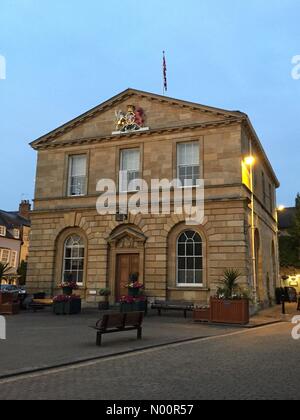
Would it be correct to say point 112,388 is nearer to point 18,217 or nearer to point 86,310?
point 86,310

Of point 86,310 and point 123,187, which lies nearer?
point 86,310

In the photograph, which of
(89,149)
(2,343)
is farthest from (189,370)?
(89,149)

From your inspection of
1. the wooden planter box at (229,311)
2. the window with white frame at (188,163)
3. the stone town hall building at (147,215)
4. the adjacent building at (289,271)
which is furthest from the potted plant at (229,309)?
the adjacent building at (289,271)

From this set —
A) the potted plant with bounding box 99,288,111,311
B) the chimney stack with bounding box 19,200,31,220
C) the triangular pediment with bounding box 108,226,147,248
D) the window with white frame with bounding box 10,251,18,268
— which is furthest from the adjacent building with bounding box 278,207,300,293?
the chimney stack with bounding box 19,200,31,220

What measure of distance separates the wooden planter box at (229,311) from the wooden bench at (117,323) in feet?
19.2

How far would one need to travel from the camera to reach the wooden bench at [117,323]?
11481 mm

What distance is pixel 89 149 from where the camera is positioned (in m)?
26.8

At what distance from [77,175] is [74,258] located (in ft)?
16.9

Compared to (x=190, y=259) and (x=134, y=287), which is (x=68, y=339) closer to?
(x=134, y=287)

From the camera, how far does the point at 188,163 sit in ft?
79.4

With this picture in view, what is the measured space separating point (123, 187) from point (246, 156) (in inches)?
283

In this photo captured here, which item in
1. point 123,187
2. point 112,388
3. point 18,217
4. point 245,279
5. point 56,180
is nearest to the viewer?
point 112,388
